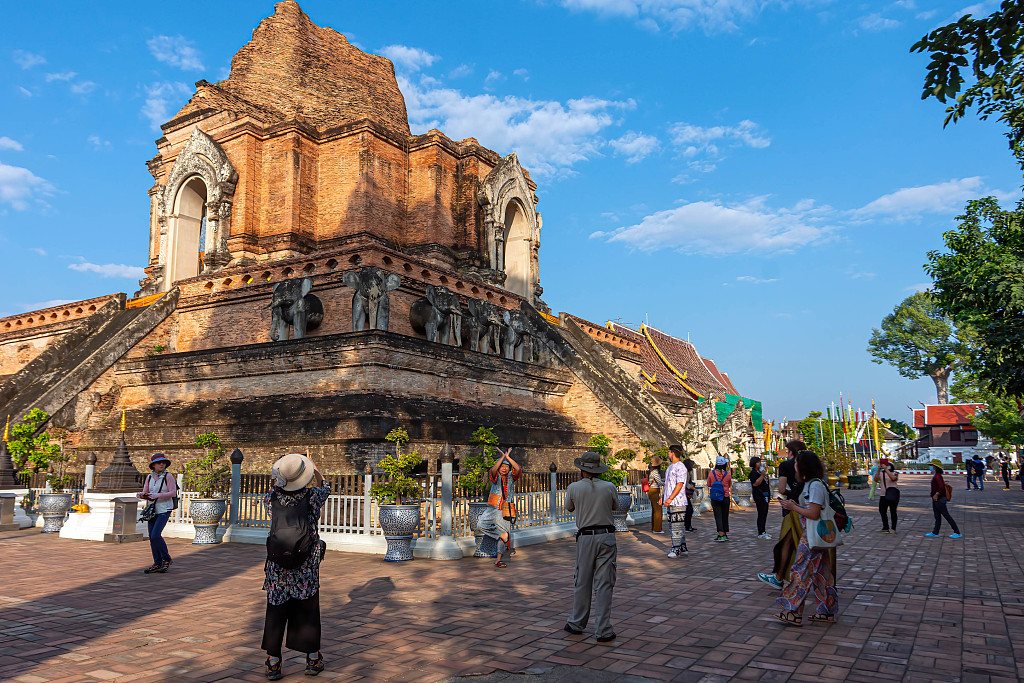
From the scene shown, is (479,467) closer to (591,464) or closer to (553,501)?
(553,501)

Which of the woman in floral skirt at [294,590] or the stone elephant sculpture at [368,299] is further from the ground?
the stone elephant sculpture at [368,299]

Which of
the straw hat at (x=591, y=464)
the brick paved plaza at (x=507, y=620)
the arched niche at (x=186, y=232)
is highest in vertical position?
the arched niche at (x=186, y=232)

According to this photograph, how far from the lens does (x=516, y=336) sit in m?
21.2

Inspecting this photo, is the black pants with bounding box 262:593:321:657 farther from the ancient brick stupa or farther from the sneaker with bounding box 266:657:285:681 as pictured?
the ancient brick stupa

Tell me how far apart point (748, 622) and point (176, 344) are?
755 inches

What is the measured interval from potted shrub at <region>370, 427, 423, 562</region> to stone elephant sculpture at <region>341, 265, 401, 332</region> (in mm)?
6630

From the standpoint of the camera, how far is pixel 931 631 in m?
5.80

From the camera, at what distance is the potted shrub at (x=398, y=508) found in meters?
9.51

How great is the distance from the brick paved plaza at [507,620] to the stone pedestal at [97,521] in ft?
4.60

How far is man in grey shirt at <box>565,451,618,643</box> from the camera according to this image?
567 cm

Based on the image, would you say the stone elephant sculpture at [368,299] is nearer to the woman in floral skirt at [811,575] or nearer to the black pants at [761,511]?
the black pants at [761,511]

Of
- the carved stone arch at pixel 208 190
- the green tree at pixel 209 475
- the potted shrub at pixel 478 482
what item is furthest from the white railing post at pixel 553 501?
A: the carved stone arch at pixel 208 190

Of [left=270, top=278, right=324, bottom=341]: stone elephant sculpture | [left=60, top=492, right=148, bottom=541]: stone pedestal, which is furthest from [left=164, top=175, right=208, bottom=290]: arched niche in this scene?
[left=60, top=492, right=148, bottom=541]: stone pedestal

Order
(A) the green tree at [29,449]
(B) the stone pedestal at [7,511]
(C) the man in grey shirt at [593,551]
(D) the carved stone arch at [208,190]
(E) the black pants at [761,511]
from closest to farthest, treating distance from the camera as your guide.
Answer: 1. (C) the man in grey shirt at [593,551]
2. (E) the black pants at [761,511]
3. (B) the stone pedestal at [7,511]
4. (A) the green tree at [29,449]
5. (D) the carved stone arch at [208,190]
